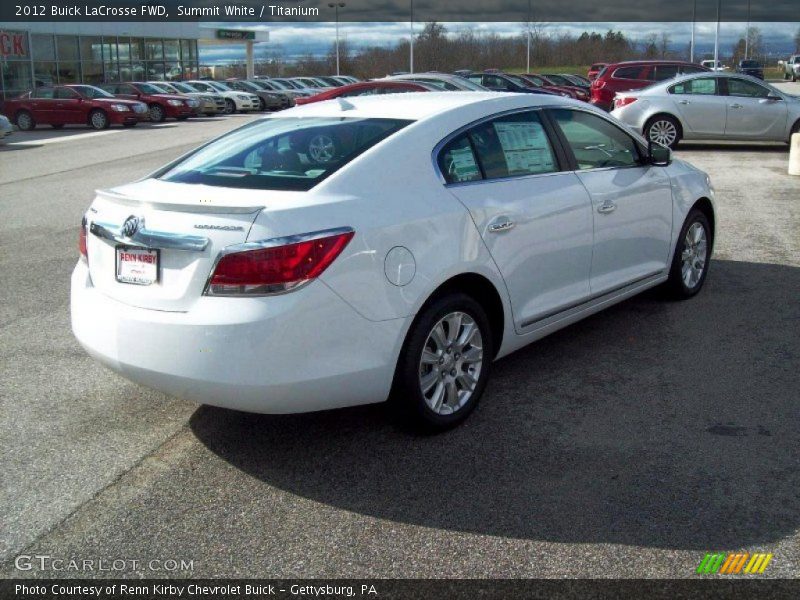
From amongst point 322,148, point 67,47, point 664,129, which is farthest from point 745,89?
point 67,47

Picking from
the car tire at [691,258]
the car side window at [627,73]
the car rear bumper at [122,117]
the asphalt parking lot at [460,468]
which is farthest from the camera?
the car rear bumper at [122,117]

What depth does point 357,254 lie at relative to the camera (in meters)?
4.04

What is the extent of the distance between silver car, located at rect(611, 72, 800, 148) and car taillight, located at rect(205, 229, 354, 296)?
52.7 feet

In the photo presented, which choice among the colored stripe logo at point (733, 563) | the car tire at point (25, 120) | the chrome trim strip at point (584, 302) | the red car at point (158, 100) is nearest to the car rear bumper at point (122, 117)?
the red car at point (158, 100)

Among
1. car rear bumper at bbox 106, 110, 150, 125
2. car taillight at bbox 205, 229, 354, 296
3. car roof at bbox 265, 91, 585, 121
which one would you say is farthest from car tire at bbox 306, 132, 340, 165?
car rear bumper at bbox 106, 110, 150, 125

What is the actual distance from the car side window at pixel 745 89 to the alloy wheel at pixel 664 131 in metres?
1.30

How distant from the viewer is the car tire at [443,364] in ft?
14.2

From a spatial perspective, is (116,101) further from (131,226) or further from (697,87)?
(131,226)

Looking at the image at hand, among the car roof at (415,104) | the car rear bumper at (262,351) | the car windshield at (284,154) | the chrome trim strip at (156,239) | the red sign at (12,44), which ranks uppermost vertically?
the red sign at (12,44)

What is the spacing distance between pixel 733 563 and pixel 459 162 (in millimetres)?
2377

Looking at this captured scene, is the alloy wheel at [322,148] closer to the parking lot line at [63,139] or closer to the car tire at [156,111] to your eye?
the parking lot line at [63,139]

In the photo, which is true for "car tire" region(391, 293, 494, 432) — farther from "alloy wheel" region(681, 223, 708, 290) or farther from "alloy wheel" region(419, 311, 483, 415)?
"alloy wheel" region(681, 223, 708, 290)

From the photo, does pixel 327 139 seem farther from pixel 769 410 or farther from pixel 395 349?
pixel 769 410

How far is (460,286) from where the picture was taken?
4.66 metres
